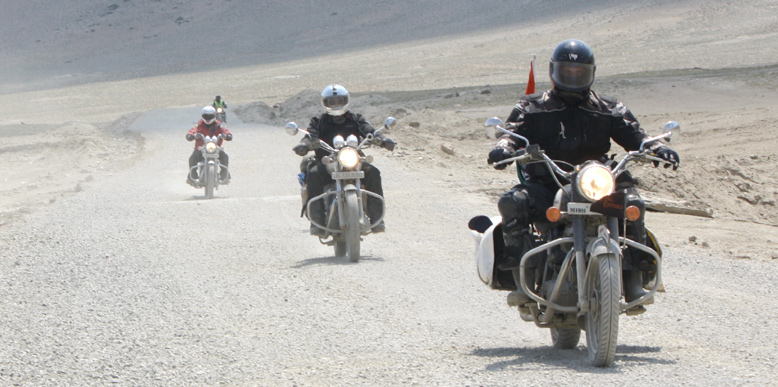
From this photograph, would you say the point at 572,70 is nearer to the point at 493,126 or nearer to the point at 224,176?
the point at 493,126

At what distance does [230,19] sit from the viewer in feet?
314

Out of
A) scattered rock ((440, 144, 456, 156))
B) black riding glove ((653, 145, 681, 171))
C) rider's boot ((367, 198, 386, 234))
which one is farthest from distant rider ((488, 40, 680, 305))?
scattered rock ((440, 144, 456, 156))

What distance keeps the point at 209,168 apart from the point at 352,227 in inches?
322

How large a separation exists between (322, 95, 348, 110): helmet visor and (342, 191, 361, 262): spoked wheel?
108 centimetres

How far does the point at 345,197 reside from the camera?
10.5m

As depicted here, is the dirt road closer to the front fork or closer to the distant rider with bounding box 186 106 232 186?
the front fork

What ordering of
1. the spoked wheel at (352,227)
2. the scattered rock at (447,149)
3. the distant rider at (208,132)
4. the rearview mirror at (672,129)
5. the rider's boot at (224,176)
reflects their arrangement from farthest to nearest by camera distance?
the scattered rock at (447,149) < the rider's boot at (224,176) < the distant rider at (208,132) < the spoked wheel at (352,227) < the rearview mirror at (672,129)

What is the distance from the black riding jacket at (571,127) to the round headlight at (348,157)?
13.3ft

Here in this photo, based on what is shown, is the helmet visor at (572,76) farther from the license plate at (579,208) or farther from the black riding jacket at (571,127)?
the license plate at (579,208)

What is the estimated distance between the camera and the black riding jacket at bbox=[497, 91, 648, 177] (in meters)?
6.40

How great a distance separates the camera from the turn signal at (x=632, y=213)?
571cm

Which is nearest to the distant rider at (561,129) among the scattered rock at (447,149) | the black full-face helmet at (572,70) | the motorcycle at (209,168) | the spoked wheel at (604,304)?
the black full-face helmet at (572,70)

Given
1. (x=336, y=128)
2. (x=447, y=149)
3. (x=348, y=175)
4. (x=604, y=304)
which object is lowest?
(x=447, y=149)

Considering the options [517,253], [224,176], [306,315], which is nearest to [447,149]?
[224,176]
